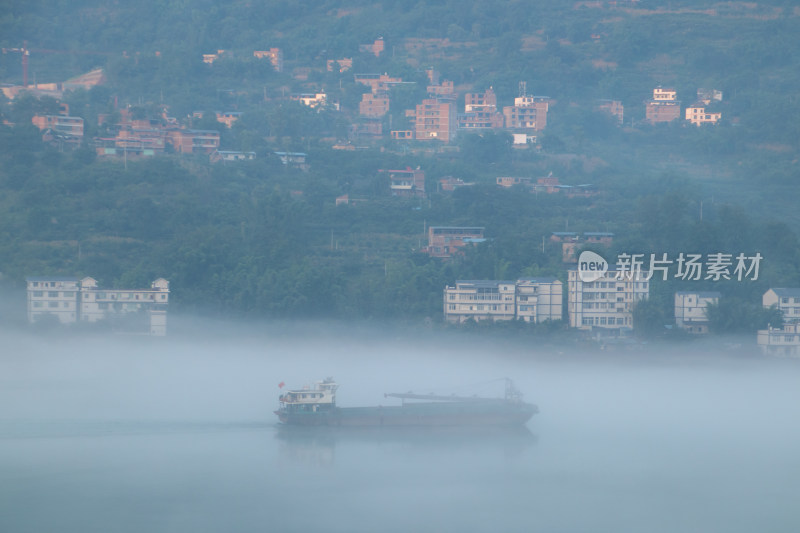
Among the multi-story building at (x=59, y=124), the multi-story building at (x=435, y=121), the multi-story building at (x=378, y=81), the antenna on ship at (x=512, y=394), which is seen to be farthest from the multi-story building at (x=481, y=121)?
the antenna on ship at (x=512, y=394)

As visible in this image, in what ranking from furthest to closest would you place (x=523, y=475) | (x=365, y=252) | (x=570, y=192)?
A: (x=570, y=192), (x=365, y=252), (x=523, y=475)

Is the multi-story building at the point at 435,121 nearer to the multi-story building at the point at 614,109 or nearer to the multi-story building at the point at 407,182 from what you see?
the multi-story building at the point at 614,109

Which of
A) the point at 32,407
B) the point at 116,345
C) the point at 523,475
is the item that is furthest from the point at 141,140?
the point at 523,475

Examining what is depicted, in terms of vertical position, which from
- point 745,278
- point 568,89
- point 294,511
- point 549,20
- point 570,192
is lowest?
point 294,511

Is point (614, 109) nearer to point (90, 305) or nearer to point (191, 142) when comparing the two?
point (191, 142)

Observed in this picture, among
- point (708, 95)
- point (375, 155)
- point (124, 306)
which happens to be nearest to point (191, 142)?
point (375, 155)

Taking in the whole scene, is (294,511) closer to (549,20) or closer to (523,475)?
(523,475)
